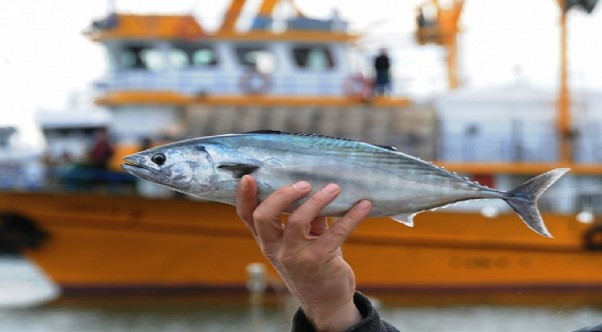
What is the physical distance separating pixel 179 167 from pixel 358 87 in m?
15.4

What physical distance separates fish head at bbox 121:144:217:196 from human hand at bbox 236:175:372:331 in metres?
0.06

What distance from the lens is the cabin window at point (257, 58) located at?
17203 mm

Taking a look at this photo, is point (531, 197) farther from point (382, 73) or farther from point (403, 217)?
point (382, 73)

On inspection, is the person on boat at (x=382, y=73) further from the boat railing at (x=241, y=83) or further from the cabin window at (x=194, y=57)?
the cabin window at (x=194, y=57)

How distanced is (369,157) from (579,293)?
1400 centimetres

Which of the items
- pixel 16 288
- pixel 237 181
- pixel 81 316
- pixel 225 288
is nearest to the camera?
pixel 237 181

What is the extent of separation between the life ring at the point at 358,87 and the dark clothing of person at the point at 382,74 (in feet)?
0.47

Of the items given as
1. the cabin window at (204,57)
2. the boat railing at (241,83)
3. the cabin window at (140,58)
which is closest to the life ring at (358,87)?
the boat railing at (241,83)

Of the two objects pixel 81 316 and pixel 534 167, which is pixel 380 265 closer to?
pixel 534 167

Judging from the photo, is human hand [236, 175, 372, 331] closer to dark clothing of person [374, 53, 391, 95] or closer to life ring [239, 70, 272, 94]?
dark clothing of person [374, 53, 391, 95]

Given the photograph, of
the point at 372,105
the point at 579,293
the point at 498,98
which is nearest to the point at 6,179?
the point at 372,105

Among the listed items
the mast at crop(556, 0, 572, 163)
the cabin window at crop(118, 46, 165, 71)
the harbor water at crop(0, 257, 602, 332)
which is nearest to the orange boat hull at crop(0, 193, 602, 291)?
the harbor water at crop(0, 257, 602, 332)

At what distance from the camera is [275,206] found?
175 cm

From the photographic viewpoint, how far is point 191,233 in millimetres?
15672
